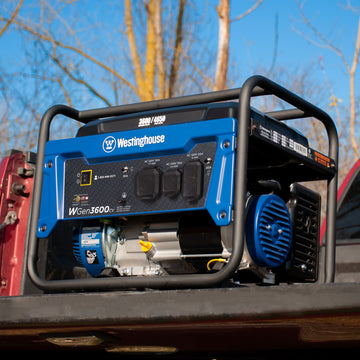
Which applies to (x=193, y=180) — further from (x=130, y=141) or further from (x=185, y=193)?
(x=130, y=141)

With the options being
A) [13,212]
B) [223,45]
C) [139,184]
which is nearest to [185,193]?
[139,184]

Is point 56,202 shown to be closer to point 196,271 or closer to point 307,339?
point 196,271

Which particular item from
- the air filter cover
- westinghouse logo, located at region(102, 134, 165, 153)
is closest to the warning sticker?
the air filter cover

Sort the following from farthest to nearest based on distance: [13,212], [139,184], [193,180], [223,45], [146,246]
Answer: [223,45] → [13,212] → [146,246] → [139,184] → [193,180]

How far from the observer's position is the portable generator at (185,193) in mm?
2520

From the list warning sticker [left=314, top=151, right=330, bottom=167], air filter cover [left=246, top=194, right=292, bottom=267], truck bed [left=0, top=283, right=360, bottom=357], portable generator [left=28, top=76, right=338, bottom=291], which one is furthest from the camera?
warning sticker [left=314, top=151, right=330, bottom=167]

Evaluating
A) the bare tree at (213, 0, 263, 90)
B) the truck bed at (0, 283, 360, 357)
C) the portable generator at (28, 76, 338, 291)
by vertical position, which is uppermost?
the bare tree at (213, 0, 263, 90)

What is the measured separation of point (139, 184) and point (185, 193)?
24 centimetres

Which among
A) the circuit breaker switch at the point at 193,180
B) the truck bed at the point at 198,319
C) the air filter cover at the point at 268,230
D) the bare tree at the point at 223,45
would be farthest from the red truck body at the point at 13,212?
the bare tree at the point at 223,45

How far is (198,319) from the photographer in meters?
2.11

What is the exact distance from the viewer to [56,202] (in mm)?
2951

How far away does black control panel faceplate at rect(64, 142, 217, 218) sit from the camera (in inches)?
101

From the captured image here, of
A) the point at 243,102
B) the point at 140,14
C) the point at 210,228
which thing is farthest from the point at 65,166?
the point at 140,14

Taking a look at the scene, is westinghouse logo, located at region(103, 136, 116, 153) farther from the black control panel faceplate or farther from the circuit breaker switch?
the circuit breaker switch
